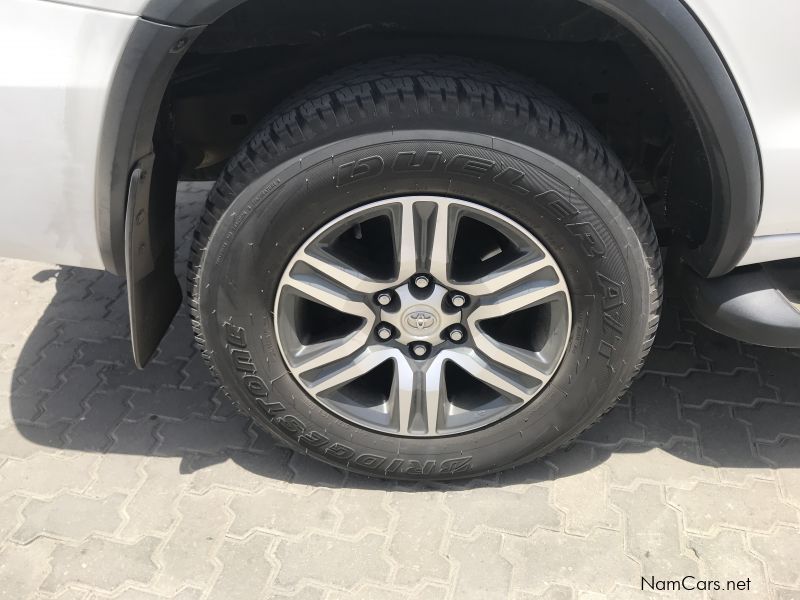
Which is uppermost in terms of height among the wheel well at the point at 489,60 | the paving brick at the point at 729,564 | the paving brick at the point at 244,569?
the wheel well at the point at 489,60

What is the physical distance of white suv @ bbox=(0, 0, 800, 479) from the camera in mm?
1655

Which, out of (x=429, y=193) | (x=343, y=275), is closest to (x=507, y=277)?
(x=429, y=193)

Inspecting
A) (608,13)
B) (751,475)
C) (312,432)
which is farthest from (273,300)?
(751,475)

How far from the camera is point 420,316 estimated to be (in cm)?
202

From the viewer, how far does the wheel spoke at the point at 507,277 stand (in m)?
1.94

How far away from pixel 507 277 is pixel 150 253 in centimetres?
103

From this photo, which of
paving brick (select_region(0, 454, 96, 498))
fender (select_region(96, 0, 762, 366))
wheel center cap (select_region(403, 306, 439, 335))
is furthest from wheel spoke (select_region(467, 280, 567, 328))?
paving brick (select_region(0, 454, 96, 498))

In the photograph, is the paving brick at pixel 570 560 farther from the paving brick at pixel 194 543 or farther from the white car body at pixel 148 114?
the paving brick at pixel 194 543

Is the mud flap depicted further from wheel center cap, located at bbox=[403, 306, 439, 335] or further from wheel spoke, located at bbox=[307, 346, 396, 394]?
wheel center cap, located at bbox=[403, 306, 439, 335]

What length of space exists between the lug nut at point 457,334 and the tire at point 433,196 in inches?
2.3

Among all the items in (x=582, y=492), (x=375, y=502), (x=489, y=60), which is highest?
(x=489, y=60)

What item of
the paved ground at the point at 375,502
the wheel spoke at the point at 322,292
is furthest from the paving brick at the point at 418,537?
the wheel spoke at the point at 322,292

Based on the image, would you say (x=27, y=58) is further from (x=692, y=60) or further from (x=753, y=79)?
(x=753, y=79)

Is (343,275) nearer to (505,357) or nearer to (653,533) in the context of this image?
(505,357)
